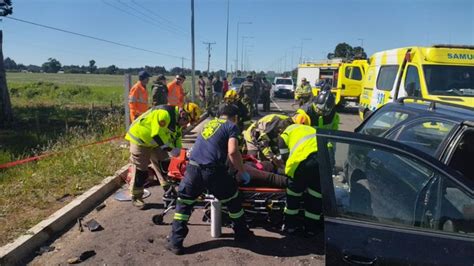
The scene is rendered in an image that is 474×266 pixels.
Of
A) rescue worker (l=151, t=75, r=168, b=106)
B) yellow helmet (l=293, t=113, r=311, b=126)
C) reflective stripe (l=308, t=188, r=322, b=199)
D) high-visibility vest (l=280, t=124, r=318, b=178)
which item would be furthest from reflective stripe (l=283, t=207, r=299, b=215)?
rescue worker (l=151, t=75, r=168, b=106)

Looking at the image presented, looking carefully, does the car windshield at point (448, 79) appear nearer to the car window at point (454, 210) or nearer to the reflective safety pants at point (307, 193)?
the reflective safety pants at point (307, 193)

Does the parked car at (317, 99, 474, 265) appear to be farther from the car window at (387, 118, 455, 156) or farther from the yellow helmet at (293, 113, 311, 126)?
the yellow helmet at (293, 113, 311, 126)

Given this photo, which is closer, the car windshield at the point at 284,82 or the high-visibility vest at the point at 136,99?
the high-visibility vest at the point at 136,99

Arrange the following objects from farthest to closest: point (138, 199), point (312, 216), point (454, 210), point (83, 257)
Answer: point (138, 199) → point (312, 216) → point (83, 257) → point (454, 210)

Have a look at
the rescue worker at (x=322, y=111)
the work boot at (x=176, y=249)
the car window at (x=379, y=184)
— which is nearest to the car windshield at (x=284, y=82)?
the rescue worker at (x=322, y=111)

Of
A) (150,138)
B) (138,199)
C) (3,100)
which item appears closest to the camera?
(150,138)

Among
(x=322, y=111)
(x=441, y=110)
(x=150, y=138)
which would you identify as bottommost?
(x=150, y=138)

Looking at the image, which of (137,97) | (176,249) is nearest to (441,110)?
(176,249)

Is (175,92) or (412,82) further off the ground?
(412,82)

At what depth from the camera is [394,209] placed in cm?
280

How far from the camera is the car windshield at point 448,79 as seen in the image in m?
8.73

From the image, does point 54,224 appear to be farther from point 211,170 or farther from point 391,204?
point 391,204

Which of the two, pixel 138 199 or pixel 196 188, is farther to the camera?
pixel 138 199

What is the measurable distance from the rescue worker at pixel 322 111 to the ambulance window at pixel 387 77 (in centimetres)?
455
